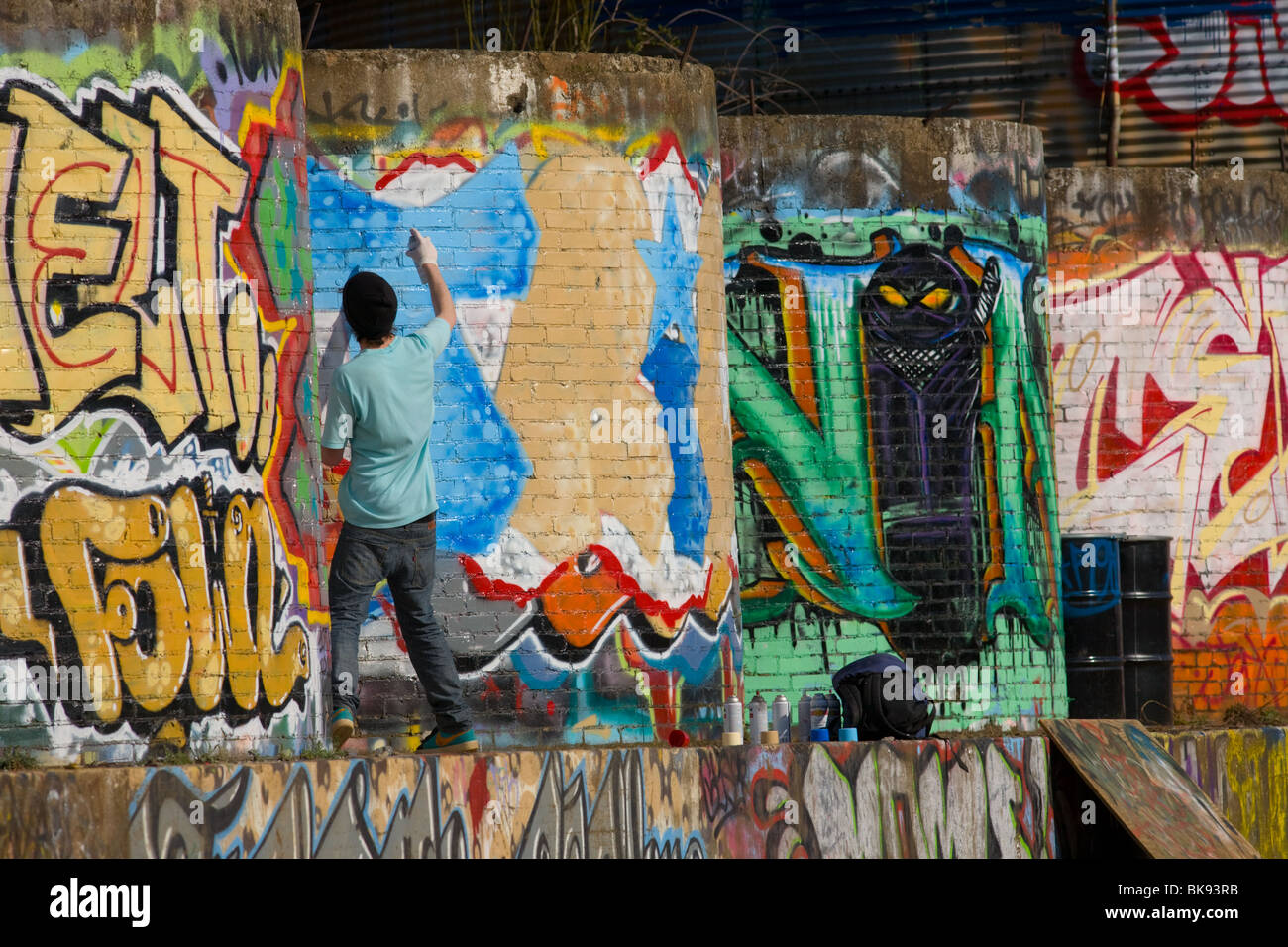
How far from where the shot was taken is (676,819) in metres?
11.9

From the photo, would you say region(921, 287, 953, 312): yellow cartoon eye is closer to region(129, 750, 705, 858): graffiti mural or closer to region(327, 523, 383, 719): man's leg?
region(129, 750, 705, 858): graffiti mural

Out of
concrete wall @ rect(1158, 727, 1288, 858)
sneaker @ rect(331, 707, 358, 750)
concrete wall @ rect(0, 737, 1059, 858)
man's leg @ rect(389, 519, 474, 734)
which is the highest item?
man's leg @ rect(389, 519, 474, 734)

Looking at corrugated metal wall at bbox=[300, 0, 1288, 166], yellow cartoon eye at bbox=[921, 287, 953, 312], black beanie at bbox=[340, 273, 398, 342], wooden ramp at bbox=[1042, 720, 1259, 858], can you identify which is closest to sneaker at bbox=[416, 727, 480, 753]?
black beanie at bbox=[340, 273, 398, 342]

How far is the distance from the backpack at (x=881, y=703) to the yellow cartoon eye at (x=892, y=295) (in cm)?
274

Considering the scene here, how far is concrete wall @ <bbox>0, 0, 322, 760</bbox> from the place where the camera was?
9.94 meters

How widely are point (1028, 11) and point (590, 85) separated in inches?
308

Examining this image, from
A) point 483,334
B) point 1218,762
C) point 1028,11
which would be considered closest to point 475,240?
point 483,334

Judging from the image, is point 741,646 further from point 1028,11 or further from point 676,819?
point 1028,11

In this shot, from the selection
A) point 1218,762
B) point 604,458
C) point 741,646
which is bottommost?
point 1218,762

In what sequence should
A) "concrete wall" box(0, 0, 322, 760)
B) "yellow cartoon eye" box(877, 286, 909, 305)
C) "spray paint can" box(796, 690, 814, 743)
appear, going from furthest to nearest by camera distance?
"yellow cartoon eye" box(877, 286, 909, 305) < "spray paint can" box(796, 690, 814, 743) < "concrete wall" box(0, 0, 322, 760)

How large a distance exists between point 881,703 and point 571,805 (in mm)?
2678

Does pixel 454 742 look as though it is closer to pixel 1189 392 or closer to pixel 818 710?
pixel 818 710

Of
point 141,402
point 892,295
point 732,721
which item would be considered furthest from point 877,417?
point 141,402

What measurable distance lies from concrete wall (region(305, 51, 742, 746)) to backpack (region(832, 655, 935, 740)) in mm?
1067
